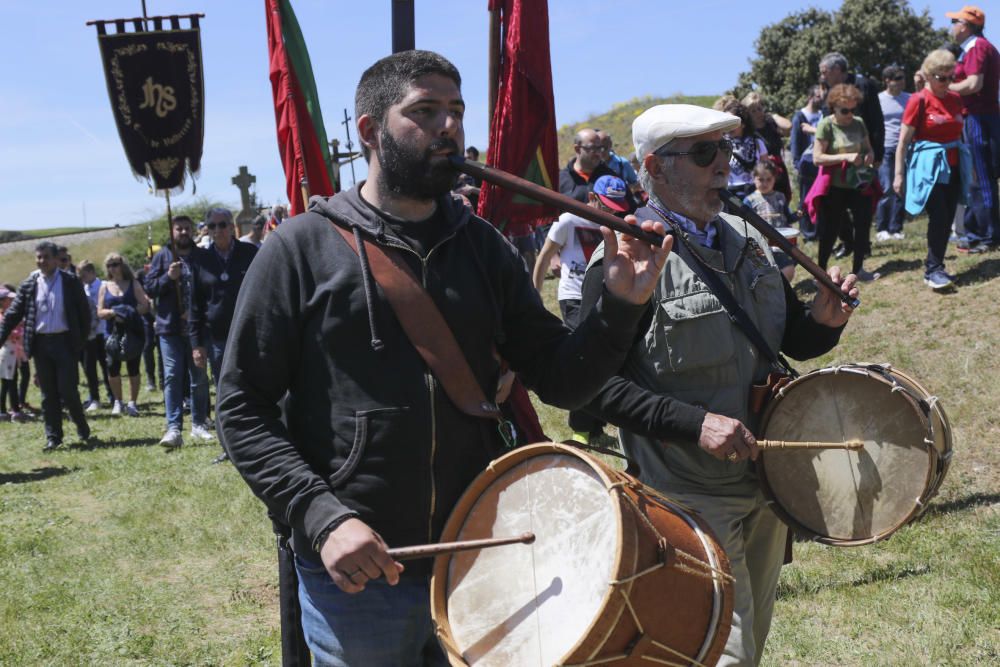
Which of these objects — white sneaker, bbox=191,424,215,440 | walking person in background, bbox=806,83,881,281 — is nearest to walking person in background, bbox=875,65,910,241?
walking person in background, bbox=806,83,881,281

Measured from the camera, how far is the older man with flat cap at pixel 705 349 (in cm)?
353

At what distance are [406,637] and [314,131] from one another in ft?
9.99

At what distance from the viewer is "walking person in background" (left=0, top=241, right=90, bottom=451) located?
12453 mm

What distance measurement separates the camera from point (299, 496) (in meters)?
2.61

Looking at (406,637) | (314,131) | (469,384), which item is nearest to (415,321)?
(469,384)

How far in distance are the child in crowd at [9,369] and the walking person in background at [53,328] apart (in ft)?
10.3

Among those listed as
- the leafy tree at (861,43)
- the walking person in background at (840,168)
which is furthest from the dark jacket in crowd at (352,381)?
the leafy tree at (861,43)

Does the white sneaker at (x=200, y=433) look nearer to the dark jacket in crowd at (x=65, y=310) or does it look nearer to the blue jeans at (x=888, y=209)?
the dark jacket in crowd at (x=65, y=310)

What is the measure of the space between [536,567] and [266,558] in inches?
198

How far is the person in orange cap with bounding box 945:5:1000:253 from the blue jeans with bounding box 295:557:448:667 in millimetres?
9084

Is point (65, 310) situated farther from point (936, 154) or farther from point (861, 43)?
point (861, 43)

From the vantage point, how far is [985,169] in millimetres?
10844

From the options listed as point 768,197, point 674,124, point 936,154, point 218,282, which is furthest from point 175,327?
point 674,124

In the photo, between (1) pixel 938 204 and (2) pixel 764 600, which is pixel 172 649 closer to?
(2) pixel 764 600
